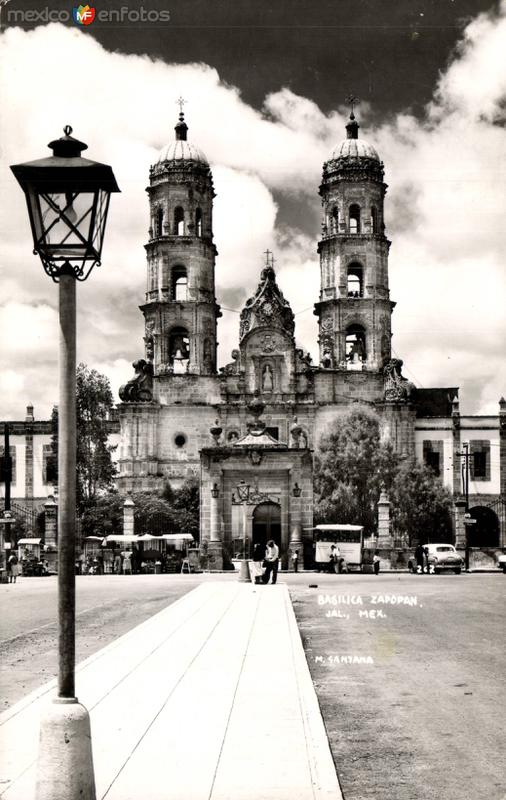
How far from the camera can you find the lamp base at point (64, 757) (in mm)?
6621

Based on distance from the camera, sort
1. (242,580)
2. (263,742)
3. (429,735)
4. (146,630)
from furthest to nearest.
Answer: (242,580)
(146,630)
(429,735)
(263,742)

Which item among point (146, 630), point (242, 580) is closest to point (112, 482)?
point (242, 580)

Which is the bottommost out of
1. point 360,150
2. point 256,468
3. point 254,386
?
point 256,468

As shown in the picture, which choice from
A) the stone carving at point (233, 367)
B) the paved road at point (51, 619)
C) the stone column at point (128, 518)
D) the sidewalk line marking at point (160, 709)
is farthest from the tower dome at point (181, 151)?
the sidewalk line marking at point (160, 709)

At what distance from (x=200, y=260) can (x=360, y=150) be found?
12.2 meters

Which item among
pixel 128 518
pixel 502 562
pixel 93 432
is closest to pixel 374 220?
pixel 93 432

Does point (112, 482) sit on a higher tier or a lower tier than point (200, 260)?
lower

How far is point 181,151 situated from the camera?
7444 cm

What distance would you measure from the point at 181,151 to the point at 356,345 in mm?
16441

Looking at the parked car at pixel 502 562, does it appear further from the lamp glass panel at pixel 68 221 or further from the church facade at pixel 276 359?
the lamp glass panel at pixel 68 221

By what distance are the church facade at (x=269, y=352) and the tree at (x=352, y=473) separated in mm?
4925

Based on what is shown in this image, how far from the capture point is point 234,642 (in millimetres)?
15992

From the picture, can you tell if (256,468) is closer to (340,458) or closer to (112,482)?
(340,458)

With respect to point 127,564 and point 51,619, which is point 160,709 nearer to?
point 51,619
